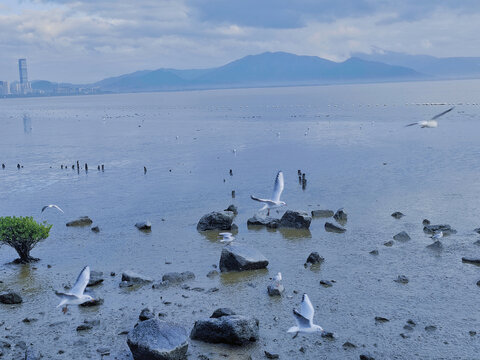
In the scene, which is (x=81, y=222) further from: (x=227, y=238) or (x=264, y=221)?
(x=264, y=221)

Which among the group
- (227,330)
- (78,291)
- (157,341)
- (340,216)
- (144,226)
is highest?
(78,291)

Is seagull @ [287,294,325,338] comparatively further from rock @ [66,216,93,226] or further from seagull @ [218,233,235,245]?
rock @ [66,216,93,226]

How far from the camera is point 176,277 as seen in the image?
84.2ft

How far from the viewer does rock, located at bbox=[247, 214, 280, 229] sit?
35062 mm

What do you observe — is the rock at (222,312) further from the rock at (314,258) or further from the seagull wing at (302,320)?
the rock at (314,258)

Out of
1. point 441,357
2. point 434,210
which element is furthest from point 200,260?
point 434,210

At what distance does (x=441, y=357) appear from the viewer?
712 inches

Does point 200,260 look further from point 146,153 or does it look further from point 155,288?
point 146,153

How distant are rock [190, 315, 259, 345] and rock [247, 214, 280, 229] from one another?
15765 mm

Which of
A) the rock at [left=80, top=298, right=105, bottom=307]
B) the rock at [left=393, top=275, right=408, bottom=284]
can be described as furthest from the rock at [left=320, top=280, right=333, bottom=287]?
the rock at [left=80, top=298, right=105, bottom=307]

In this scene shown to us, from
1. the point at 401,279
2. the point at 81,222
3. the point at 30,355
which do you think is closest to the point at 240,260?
the point at 401,279

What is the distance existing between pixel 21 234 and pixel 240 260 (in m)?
11.9

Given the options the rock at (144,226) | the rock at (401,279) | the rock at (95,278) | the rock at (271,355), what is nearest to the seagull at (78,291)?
the rock at (95,278)

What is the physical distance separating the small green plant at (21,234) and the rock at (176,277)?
7.76m
